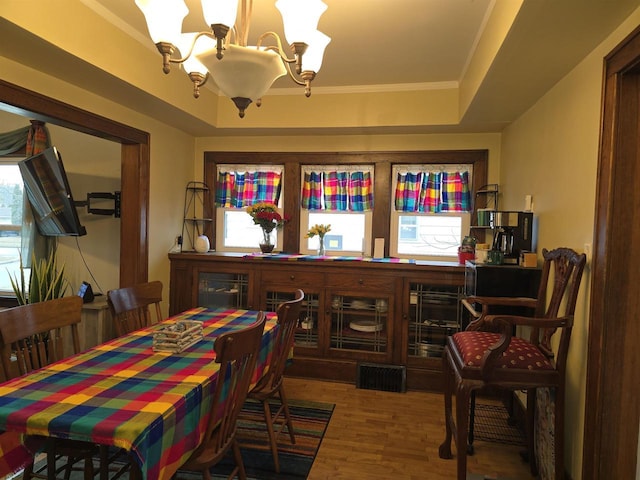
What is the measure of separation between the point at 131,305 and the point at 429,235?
2643mm

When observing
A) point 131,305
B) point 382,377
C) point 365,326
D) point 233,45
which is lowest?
point 382,377

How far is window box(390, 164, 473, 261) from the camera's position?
3766 mm

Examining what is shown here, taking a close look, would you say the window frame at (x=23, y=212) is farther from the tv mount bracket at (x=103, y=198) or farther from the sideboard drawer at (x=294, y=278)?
the sideboard drawer at (x=294, y=278)

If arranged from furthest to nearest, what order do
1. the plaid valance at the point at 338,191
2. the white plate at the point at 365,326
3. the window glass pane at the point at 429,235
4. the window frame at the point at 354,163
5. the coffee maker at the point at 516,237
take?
1. the plaid valance at the point at 338,191
2. the window glass pane at the point at 429,235
3. the window frame at the point at 354,163
4. the white plate at the point at 365,326
5. the coffee maker at the point at 516,237

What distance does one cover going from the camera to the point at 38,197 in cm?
345

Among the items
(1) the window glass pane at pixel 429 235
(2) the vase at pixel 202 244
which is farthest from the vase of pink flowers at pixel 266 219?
(1) the window glass pane at pixel 429 235

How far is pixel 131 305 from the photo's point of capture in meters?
2.47

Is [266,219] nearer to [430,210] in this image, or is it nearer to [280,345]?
[430,210]

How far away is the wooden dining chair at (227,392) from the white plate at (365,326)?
75.6 inches

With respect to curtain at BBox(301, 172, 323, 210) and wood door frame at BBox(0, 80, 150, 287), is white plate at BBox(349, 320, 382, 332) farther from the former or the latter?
wood door frame at BBox(0, 80, 150, 287)

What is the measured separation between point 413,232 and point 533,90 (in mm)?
1657

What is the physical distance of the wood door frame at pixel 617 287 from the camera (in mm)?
1754

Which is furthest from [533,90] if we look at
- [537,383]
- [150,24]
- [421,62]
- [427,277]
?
[150,24]

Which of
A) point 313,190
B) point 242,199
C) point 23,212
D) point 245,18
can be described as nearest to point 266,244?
point 242,199
